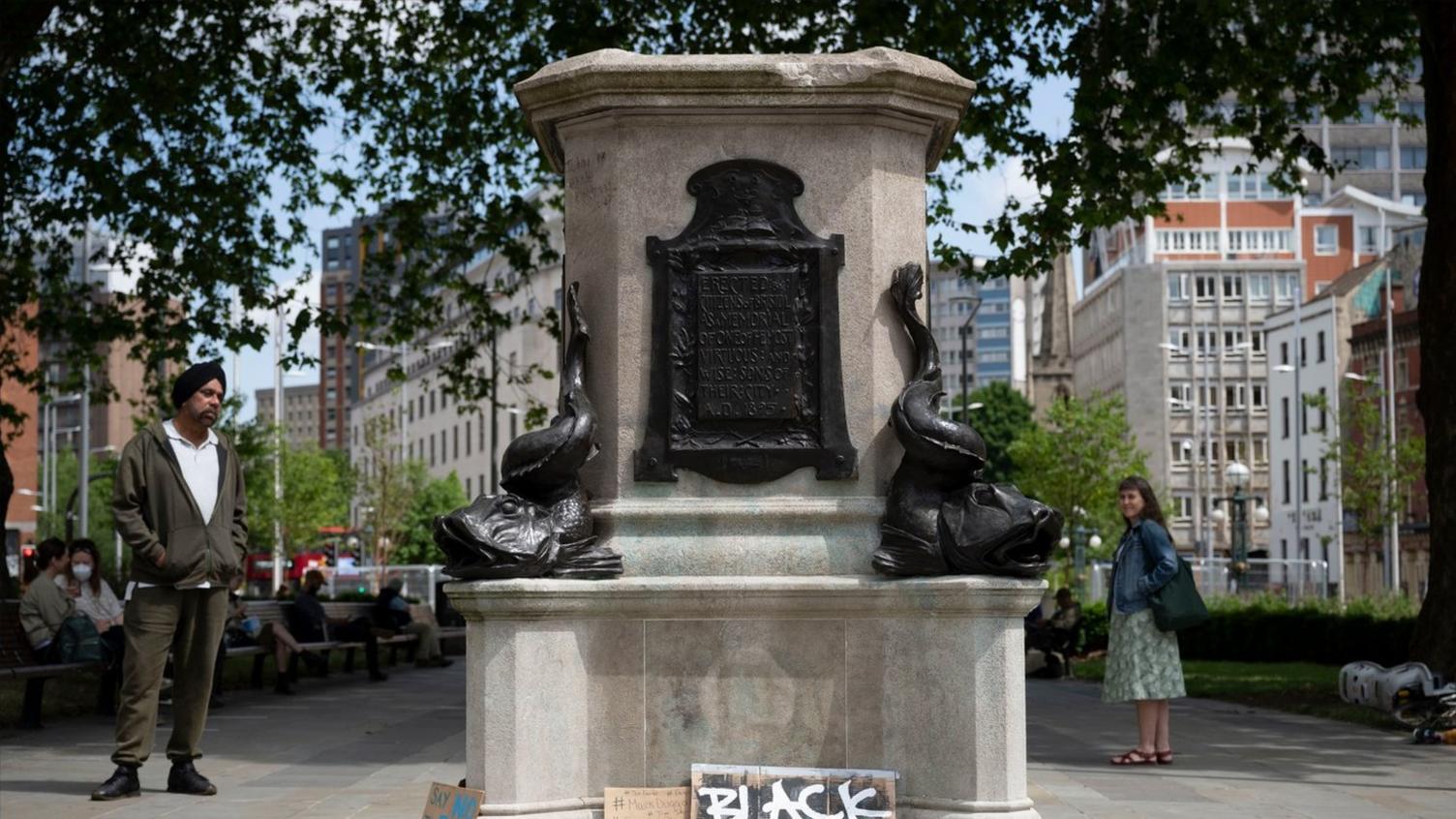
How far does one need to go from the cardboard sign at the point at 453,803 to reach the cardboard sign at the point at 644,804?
20.7 inches

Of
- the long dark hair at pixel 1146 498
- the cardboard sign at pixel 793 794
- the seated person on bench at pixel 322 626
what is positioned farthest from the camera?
the seated person on bench at pixel 322 626

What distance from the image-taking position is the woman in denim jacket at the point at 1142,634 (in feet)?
39.7

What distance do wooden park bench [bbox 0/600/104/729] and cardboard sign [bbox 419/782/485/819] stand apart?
Result: 24.2ft

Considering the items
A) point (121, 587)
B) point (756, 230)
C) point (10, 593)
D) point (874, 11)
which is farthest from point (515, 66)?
point (756, 230)

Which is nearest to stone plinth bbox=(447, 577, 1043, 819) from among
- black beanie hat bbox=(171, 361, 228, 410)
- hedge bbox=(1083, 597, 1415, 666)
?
black beanie hat bbox=(171, 361, 228, 410)

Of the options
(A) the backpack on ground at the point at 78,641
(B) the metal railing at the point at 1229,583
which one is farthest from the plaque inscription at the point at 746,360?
(B) the metal railing at the point at 1229,583

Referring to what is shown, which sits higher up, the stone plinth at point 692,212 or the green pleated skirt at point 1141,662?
the stone plinth at point 692,212

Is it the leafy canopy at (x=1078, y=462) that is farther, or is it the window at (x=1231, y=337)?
the window at (x=1231, y=337)

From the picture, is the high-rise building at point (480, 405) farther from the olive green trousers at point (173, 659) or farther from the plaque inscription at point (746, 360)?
the plaque inscription at point (746, 360)

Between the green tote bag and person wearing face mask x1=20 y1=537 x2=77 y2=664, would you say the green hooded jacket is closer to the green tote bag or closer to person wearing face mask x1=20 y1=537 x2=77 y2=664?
the green tote bag

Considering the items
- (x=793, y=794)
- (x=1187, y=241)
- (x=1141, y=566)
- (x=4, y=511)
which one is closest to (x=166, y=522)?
(x=793, y=794)

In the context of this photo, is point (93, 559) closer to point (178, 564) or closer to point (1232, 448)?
point (178, 564)

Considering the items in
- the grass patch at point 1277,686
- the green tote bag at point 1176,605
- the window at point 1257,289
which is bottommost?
the grass patch at point 1277,686

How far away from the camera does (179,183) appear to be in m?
21.9
